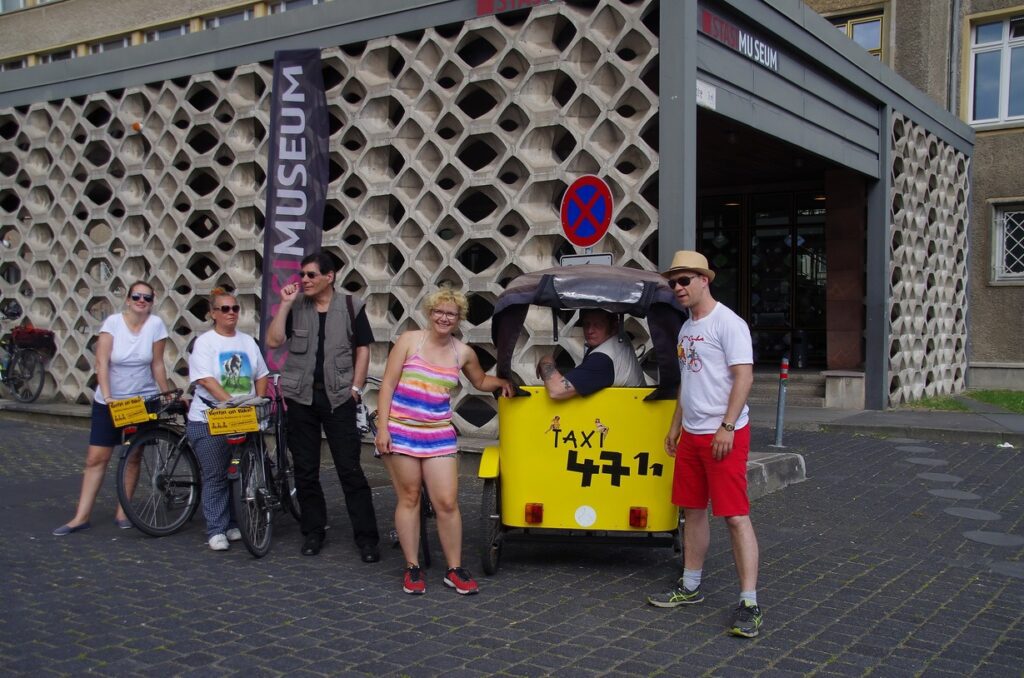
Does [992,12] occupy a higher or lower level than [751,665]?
higher

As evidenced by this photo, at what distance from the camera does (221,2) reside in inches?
974

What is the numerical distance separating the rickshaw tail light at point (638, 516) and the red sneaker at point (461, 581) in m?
0.98

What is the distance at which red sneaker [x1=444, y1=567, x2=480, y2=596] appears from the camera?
5254 mm

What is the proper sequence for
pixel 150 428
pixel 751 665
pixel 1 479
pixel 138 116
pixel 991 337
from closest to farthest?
pixel 751 665, pixel 150 428, pixel 1 479, pixel 138 116, pixel 991 337

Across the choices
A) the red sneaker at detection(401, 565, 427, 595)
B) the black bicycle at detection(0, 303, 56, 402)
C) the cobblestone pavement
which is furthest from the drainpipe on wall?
the red sneaker at detection(401, 565, 427, 595)

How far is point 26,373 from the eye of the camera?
12.9 meters

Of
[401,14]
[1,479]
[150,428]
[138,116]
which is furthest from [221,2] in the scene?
[150,428]

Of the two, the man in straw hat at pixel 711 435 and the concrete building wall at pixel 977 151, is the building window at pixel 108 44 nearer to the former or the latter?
the concrete building wall at pixel 977 151

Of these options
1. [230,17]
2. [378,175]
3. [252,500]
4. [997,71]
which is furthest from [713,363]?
[230,17]

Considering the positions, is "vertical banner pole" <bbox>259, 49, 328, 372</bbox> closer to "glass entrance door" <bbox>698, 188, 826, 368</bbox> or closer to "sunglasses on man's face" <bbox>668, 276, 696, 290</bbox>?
"sunglasses on man's face" <bbox>668, 276, 696, 290</bbox>

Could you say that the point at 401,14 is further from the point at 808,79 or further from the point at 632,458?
the point at 632,458

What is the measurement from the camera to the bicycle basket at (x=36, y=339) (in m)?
12.5

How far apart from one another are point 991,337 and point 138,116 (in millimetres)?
15013

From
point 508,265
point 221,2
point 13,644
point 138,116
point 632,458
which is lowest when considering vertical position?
point 13,644
